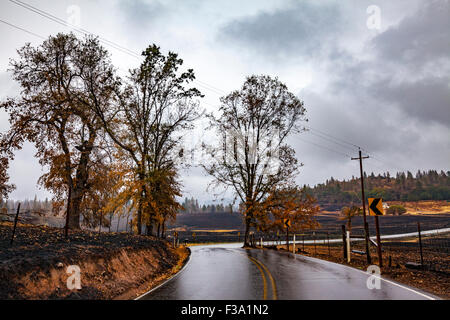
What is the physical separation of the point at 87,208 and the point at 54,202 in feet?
9.63

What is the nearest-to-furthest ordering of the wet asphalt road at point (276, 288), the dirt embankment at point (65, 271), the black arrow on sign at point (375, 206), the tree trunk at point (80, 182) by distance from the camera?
the dirt embankment at point (65, 271) < the wet asphalt road at point (276, 288) < the black arrow on sign at point (375, 206) < the tree trunk at point (80, 182)

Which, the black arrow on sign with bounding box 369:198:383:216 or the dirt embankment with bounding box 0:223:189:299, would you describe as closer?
the dirt embankment with bounding box 0:223:189:299

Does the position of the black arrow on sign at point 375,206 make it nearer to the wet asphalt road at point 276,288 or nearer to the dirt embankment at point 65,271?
the wet asphalt road at point 276,288

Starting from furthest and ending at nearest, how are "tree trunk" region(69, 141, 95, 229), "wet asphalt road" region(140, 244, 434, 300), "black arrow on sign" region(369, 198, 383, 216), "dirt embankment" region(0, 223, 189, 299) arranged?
"tree trunk" region(69, 141, 95, 229)
"black arrow on sign" region(369, 198, 383, 216)
"wet asphalt road" region(140, 244, 434, 300)
"dirt embankment" region(0, 223, 189, 299)

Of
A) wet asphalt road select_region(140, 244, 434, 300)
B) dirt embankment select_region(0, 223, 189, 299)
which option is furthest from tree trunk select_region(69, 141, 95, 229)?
wet asphalt road select_region(140, 244, 434, 300)

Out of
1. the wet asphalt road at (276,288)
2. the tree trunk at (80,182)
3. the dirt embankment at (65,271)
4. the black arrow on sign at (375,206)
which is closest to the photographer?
the dirt embankment at (65,271)

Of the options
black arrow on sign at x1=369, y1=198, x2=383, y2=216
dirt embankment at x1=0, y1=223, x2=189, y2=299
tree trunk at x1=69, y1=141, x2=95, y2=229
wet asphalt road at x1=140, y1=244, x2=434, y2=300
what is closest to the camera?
dirt embankment at x1=0, y1=223, x2=189, y2=299

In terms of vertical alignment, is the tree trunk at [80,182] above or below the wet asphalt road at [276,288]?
above

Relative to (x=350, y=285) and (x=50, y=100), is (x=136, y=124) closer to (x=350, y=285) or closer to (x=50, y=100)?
(x=50, y=100)

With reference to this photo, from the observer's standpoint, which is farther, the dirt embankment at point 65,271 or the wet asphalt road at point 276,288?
the wet asphalt road at point 276,288

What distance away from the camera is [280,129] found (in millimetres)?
35156

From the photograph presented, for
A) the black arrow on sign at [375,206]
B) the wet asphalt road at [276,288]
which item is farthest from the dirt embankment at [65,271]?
the black arrow on sign at [375,206]

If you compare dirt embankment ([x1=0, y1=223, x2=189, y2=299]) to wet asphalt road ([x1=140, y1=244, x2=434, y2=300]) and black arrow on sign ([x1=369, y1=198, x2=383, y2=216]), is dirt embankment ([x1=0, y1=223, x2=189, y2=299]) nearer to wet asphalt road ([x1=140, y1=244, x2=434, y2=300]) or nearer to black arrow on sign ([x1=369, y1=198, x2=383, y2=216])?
wet asphalt road ([x1=140, y1=244, x2=434, y2=300])
